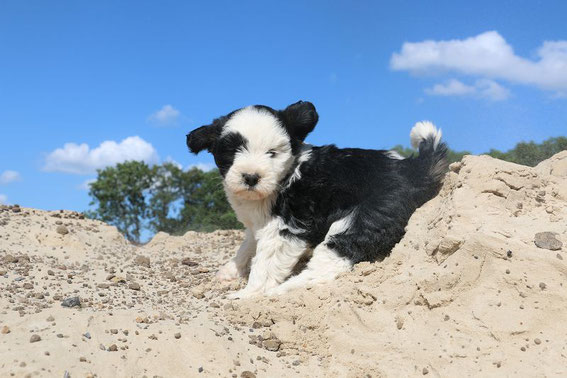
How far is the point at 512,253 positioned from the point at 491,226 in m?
0.40

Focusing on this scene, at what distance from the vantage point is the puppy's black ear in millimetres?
6633

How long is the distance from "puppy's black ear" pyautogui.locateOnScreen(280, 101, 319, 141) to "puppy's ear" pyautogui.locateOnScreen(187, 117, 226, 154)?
2.45 feet

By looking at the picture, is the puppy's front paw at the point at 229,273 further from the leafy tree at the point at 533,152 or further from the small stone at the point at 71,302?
the leafy tree at the point at 533,152

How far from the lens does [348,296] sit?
5887 mm

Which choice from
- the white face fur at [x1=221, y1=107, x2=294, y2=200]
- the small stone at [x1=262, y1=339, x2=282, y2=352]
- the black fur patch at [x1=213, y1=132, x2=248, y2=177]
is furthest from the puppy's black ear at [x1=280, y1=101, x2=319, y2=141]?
the small stone at [x1=262, y1=339, x2=282, y2=352]

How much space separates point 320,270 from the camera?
20.9ft

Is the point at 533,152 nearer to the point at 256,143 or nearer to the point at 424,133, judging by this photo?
the point at 424,133

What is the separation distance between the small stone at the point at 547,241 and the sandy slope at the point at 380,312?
0.02 m

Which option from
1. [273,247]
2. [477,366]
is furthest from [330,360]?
[273,247]

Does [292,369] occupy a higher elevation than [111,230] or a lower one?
lower

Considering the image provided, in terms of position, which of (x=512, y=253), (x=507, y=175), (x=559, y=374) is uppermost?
(x=507, y=175)

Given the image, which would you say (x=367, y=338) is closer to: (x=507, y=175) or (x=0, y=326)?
(x=507, y=175)

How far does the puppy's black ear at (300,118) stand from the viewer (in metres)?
6.63

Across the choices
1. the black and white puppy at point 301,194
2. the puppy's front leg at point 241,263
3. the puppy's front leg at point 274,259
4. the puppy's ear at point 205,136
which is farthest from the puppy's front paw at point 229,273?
the puppy's ear at point 205,136
